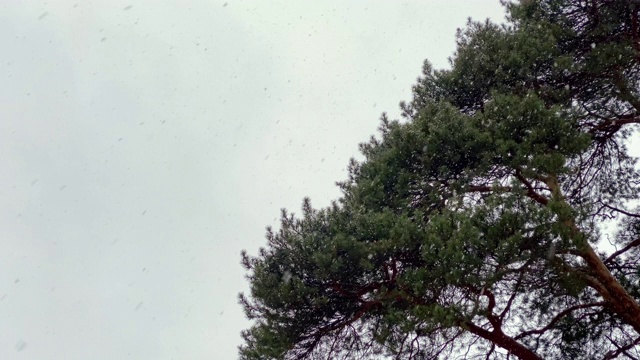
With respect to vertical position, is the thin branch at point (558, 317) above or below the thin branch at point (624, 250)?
below

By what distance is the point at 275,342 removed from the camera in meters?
6.75

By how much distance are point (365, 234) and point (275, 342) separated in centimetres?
172

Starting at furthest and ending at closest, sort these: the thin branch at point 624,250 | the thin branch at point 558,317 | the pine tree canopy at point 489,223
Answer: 1. the thin branch at point 624,250
2. the thin branch at point 558,317
3. the pine tree canopy at point 489,223

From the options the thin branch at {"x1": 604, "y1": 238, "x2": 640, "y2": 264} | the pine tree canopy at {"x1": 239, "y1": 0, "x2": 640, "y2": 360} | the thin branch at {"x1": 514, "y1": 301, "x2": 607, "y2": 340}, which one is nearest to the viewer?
the pine tree canopy at {"x1": 239, "y1": 0, "x2": 640, "y2": 360}

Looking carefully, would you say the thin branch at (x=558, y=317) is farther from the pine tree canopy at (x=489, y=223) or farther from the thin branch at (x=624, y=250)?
the thin branch at (x=624, y=250)

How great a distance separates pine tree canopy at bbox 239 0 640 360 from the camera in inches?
234

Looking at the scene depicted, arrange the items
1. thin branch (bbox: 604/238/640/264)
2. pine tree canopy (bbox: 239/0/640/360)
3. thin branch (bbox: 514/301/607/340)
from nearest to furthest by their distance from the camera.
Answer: pine tree canopy (bbox: 239/0/640/360)
thin branch (bbox: 514/301/607/340)
thin branch (bbox: 604/238/640/264)

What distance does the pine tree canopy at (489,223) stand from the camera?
5949 millimetres

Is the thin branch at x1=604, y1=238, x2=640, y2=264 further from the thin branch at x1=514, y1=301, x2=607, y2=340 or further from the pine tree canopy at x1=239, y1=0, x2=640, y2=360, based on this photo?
the thin branch at x1=514, y1=301, x2=607, y2=340

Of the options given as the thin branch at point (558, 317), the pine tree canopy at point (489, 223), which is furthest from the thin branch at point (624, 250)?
the thin branch at point (558, 317)

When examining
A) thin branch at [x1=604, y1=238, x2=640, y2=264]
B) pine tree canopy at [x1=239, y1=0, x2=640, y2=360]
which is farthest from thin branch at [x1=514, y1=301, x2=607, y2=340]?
thin branch at [x1=604, y1=238, x2=640, y2=264]

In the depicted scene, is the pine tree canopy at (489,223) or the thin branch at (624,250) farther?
the thin branch at (624,250)

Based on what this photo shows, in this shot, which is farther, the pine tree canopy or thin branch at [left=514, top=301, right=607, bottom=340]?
thin branch at [left=514, top=301, right=607, bottom=340]

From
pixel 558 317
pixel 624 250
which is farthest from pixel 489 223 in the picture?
pixel 624 250
